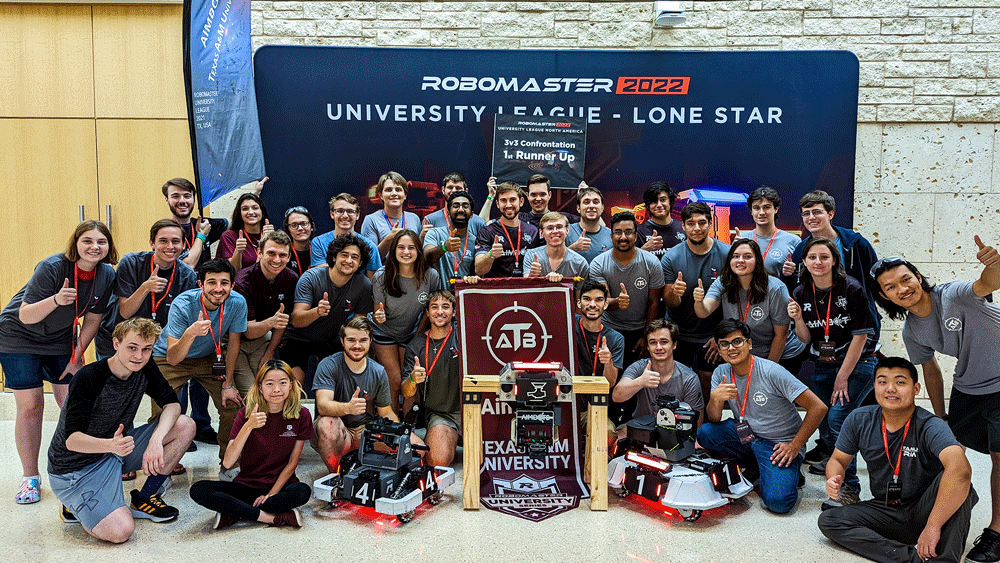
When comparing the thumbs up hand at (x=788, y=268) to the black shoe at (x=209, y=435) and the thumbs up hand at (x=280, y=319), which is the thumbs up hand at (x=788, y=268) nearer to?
the thumbs up hand at (x=280, y=319)

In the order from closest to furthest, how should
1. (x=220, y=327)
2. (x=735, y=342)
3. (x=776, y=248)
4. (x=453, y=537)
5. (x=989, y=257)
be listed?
(x=989, y=257)
(x=453, y=537)
(x=735, y=342)
(x=220, y=327)
(x=776, y=248)

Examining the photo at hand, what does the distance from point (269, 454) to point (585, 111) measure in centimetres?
351

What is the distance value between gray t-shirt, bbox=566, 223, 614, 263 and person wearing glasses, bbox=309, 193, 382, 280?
133cm

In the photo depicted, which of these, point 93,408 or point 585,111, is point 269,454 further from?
point 585,111

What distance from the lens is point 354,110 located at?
5.46 meters

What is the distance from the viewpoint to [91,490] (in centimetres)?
333

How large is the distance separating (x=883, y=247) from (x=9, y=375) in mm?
6123

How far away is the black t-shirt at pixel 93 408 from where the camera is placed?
324 cm

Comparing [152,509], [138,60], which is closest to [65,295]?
[152,509]

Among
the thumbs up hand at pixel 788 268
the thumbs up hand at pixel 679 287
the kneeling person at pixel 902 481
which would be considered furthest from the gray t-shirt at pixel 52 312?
the thumbs up hand at pixel 788 268

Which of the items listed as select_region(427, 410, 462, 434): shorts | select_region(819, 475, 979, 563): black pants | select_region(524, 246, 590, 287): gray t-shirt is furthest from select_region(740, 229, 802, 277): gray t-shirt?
select_region(427, 410, 462, 434): shorts

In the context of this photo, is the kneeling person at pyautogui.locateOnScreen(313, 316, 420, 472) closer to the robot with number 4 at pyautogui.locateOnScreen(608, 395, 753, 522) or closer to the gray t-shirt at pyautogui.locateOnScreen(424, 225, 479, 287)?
the gray t-shirt at pyautogui.locateOnScreen(424, 225, 479, 287)

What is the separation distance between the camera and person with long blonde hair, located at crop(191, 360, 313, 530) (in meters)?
3.43

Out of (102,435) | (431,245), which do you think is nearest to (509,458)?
(431,245)
